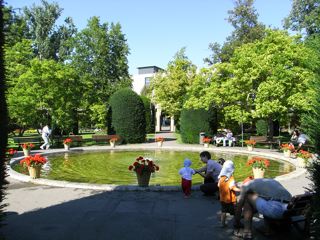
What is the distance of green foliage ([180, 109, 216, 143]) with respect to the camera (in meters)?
29.4

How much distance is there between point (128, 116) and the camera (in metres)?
30.4

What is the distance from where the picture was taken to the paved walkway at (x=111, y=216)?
22.3ft

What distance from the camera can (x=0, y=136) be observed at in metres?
5.27

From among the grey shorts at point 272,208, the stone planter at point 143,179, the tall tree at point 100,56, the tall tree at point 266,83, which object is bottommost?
the stone planter at point 143,179

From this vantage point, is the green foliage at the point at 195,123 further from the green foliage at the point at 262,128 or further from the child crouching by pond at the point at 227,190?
the child crouching by pond at the point at 227,190

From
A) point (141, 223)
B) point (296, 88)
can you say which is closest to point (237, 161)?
point (296, 88)

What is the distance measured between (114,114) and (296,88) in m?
15.5

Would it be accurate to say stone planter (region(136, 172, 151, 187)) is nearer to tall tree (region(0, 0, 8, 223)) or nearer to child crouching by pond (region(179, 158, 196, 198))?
child crouching by pond (region(179, 158, 196, 198))

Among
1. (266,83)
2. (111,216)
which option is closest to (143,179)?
(111,216)

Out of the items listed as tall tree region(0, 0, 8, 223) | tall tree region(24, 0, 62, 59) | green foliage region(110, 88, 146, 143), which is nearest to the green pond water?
tall tree region(0, 0, 8, 223)

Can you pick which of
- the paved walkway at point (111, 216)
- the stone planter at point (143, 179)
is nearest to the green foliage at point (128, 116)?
the paved walkway at point (111, 216)

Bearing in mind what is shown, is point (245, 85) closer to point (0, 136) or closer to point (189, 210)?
point (189, 210)

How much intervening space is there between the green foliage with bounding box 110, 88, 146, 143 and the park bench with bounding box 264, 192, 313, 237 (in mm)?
→ 24241

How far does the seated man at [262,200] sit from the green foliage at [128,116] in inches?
951
